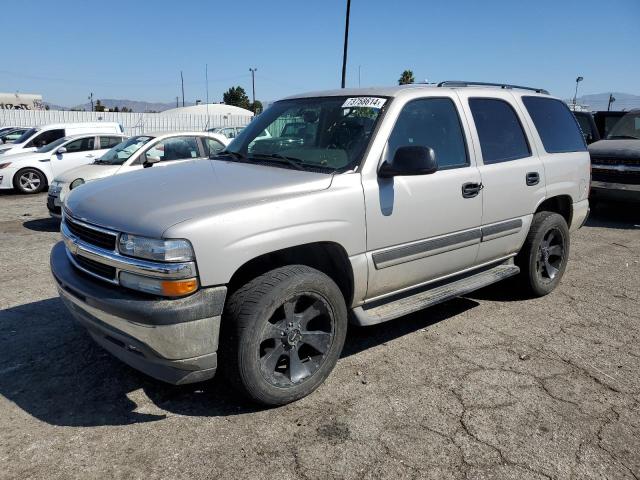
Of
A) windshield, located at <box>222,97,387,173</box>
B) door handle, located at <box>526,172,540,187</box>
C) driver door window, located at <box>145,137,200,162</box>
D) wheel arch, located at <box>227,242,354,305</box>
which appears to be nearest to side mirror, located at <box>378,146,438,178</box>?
windshield, located at <box>222,97,387,173</box>

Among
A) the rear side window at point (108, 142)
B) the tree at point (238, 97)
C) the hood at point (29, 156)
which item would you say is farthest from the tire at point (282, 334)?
the tree at point (238, 97)

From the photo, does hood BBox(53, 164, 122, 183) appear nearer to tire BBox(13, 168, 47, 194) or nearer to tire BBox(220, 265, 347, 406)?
tire BBox(13, 168, 47, 194)

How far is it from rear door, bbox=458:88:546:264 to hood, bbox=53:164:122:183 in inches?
261

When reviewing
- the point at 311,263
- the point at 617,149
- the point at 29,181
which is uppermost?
the point at 617,149

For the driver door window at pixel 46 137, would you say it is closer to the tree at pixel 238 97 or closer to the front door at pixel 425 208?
the front door at pixel 425 208

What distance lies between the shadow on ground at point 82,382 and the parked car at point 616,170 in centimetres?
625

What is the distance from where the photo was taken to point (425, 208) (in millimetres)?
3627

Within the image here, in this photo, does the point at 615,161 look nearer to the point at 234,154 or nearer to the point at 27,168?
the point at 234,154

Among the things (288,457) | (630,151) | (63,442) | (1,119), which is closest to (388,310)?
(288,457)

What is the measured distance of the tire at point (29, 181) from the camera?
12570mm

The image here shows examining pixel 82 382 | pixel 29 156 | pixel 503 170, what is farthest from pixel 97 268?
pixel 29 156

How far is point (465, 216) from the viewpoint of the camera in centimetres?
395

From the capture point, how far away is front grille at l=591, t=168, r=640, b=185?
28.6ft

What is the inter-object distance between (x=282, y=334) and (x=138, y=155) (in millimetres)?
7016
